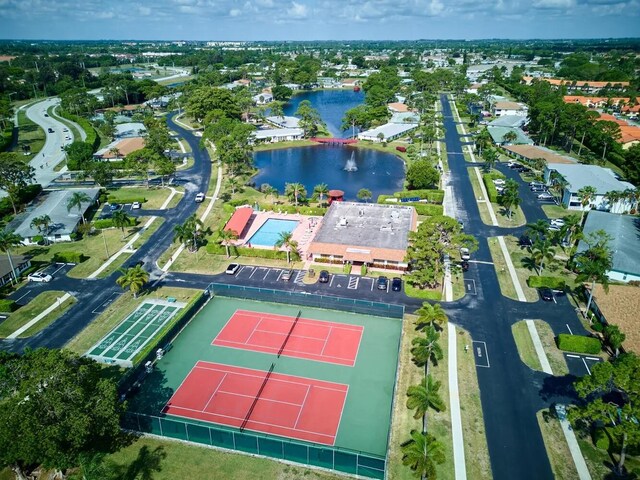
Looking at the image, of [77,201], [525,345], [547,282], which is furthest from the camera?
[77,201]

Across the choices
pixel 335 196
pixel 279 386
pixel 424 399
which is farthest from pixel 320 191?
pixel 424 399

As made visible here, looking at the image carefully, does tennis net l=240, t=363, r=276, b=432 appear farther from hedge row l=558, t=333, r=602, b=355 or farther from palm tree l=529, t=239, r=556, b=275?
palm tree l=529, t=239, r=556, b=275

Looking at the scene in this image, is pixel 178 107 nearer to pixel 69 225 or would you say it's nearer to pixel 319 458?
pixel 69 225

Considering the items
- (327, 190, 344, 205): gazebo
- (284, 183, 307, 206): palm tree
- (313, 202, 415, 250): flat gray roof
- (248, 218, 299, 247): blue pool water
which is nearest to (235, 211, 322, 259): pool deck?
(248, 218, 299, 247): blue pool water

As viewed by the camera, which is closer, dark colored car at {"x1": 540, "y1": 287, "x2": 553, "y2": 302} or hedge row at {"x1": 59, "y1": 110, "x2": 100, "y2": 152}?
dark colored car at {"x1": 540, "y1": 287, "x2": 553, "y2": 302}

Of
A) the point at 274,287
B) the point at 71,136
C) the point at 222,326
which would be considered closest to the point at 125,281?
the point at 222,326

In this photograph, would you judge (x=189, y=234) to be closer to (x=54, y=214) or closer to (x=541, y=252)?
(x=54, y=214)

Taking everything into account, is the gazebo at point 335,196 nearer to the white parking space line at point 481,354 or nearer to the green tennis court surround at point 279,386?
the green tennis court surround at point 279,386
